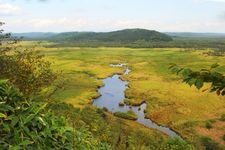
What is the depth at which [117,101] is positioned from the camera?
149 ft

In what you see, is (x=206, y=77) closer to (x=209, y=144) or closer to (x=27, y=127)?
(x=27, y=127)

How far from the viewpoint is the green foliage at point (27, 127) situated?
5.21 meters

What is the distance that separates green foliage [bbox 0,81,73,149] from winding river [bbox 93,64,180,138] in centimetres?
2796

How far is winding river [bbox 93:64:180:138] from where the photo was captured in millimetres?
35938

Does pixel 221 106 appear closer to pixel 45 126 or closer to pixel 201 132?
pixel 201 132

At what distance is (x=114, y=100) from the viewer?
1806 inches

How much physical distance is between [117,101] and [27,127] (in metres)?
40.1

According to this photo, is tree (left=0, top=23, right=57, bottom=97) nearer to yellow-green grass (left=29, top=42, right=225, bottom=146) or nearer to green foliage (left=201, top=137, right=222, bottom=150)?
yellow-green grass (left=29, top=42, right=225, bottom=146)

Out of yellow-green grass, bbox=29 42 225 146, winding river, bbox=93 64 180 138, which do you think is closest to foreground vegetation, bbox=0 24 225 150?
yellow-green grass, bbox=29 42 225 146

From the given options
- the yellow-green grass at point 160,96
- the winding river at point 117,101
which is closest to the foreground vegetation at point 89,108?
the yellow-green grass at point 160,96

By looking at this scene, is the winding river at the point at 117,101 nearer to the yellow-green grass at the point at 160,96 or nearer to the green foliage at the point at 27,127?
the yellow-green grass at the point at 160,96

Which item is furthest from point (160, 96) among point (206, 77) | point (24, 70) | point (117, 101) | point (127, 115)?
point (206, 77)

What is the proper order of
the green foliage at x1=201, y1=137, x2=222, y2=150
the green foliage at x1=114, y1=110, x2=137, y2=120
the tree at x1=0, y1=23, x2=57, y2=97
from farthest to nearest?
the green foliage at x1=114, y1=110, x2=137, y2=120 → the green foliage at x1=201, y1=137, x2=222, y2=150 → the tree at x1=0, y1=23, x2=57, y2=97

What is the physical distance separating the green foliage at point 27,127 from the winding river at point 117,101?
2796 centimetres
